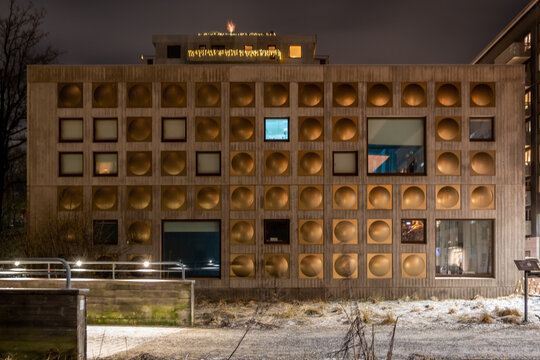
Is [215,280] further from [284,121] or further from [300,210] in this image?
[284,121]

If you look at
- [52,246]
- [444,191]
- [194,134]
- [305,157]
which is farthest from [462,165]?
[52,246]

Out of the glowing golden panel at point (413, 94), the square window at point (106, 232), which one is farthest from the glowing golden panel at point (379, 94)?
the square window at point (106, 232)

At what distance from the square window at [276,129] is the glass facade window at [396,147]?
124 inches

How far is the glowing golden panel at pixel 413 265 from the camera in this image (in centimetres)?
2150

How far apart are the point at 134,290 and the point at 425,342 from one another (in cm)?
812

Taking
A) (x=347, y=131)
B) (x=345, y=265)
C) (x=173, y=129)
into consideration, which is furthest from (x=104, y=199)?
(x=347, y=131)

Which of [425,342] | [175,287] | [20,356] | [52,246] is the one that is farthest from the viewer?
[52,246]

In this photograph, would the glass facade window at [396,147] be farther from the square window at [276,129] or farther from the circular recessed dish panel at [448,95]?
the square window at [276,129]

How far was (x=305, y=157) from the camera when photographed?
21.9 m

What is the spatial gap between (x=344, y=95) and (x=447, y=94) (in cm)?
390

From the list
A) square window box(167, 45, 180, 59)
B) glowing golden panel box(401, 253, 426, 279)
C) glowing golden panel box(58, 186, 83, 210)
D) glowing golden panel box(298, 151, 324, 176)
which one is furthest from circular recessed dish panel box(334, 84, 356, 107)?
square window box(167, 45, 180, 59)

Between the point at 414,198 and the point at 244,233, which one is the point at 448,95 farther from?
the point at 244,233

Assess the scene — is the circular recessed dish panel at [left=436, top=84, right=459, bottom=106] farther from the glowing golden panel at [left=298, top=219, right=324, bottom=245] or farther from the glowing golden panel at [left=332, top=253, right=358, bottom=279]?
the glowing golden panel at [left=332, top=253, right=358, bottom=279]

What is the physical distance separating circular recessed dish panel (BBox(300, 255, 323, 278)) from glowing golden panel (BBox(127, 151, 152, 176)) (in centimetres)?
668
